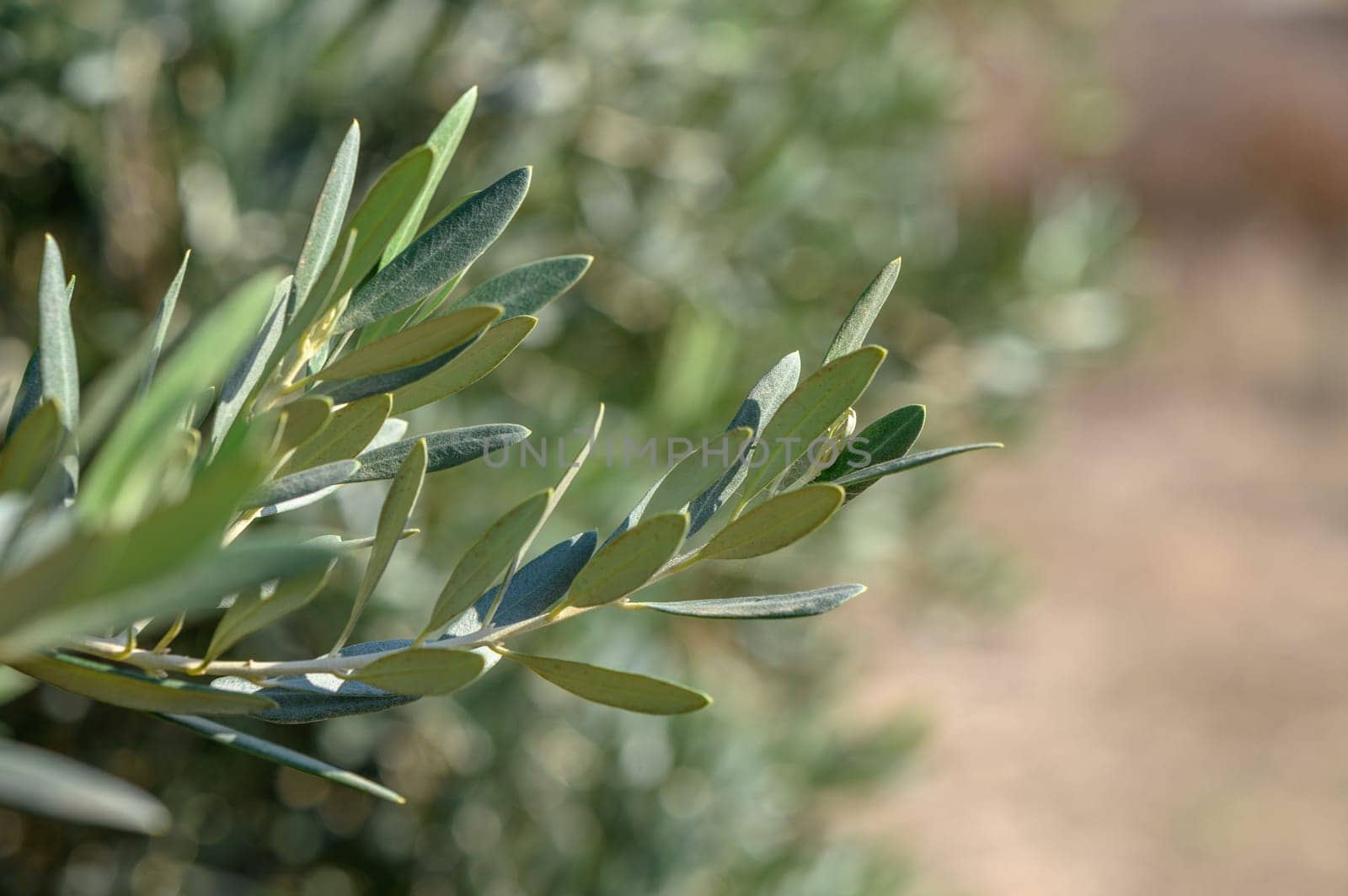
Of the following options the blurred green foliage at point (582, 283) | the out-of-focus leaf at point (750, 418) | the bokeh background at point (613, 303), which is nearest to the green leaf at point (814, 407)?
the out-of-focus leaf at point (750, 418)

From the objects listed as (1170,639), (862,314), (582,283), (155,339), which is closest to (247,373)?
(155,339)

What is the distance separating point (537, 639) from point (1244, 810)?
287cm

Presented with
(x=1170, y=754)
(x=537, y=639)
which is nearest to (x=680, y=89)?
(x=537, y=639)

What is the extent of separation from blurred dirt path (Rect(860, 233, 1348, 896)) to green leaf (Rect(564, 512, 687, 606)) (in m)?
1.41

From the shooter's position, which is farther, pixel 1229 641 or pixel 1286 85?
pixel 1286 85

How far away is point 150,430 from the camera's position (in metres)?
0.15

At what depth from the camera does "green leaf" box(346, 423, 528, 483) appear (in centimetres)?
24

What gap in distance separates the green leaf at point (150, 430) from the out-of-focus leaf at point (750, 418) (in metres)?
0.10

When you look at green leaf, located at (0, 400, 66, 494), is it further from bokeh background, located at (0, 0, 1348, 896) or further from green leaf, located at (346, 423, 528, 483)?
bokeh background, located at (0, 0, 1348, 896)

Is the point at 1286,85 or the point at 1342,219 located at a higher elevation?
the point at 1286,85

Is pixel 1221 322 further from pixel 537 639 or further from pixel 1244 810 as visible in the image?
pixel 537 639

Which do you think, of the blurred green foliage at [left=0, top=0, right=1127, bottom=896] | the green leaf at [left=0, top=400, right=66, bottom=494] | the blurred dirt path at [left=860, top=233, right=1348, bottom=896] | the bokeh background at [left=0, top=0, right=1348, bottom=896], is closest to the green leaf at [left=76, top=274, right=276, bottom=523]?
the green leaf at [left=0, top=400, right=66, bottom=494]

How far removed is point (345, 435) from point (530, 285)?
0.17 feet

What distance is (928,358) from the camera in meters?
1.18
